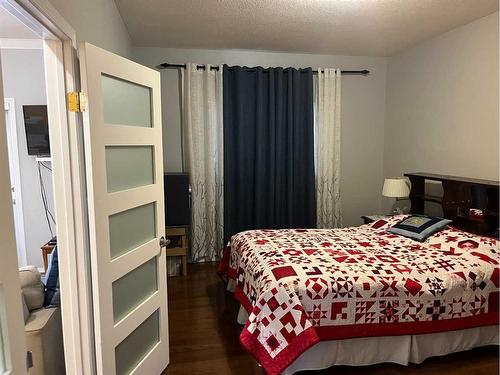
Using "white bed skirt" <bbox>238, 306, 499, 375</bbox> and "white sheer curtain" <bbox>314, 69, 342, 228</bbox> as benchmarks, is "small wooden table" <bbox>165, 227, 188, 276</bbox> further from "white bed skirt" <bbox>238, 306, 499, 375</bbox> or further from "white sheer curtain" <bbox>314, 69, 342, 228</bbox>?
"white bed skirt" <bbox>238, 306, 499, 375</bbox>

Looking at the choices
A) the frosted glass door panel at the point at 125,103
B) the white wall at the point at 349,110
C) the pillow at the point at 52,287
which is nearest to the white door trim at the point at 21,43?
the white wall at the point at 349,110

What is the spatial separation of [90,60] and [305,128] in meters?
3.20

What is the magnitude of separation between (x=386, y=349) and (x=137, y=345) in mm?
1608

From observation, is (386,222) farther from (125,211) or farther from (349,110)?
(125,211)

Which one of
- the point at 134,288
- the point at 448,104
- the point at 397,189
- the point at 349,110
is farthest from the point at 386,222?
the point at 134,288

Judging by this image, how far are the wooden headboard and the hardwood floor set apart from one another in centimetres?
100

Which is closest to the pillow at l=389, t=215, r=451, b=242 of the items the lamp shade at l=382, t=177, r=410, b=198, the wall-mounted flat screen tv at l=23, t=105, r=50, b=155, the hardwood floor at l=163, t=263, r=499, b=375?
the lamp shade at l=382, t=177, r=410, b=198

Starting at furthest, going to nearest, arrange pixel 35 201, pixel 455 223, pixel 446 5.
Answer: pixel 35 201
pixel 455 223
pixel 446 5

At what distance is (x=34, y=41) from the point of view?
11.5ft

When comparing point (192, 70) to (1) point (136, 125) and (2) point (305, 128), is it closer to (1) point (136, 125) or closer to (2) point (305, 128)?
(2) point (305, 128)

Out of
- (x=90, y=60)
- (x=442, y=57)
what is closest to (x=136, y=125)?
(x=90, y=60)

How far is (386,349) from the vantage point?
235 cm

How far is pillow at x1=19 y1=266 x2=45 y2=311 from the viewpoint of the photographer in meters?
1.87

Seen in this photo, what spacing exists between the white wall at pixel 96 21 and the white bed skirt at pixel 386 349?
2246mm
